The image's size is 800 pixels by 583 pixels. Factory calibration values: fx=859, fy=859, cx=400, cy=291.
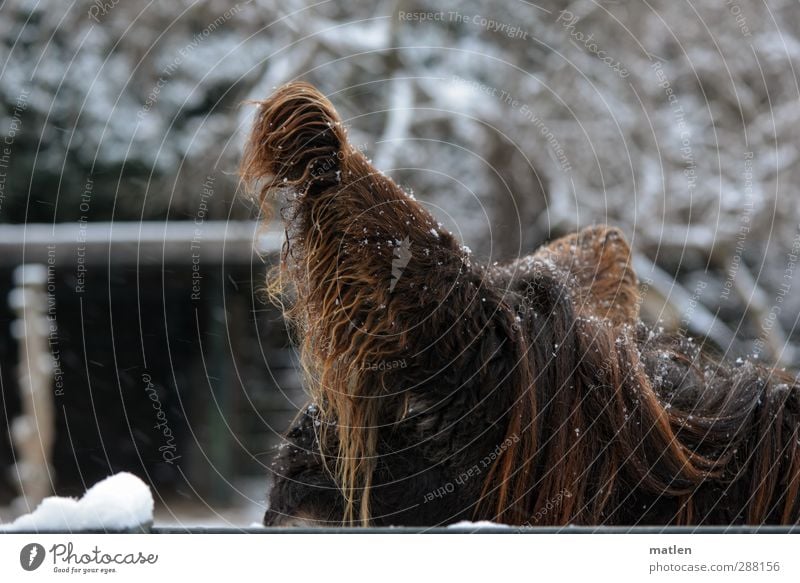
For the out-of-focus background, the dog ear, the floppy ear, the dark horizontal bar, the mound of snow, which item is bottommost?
the dark horizontal bar

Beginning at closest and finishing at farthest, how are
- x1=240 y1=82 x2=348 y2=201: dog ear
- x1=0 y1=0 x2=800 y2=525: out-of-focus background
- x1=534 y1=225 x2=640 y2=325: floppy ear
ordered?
x1=240 y1=82 x2=348 y2=201: dog ear
x1=534 y1=225 x2=640 y2=325: floppy ear
x1=0 y1=0 x2=800 y2=525: out-of-focus background

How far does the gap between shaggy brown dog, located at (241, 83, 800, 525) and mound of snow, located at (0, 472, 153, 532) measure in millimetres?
198

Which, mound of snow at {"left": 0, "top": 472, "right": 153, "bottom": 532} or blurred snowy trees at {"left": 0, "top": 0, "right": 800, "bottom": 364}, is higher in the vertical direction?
blurred snowy trees at {"left": 0, "top": 0, "right": 800, "bottom": 364}

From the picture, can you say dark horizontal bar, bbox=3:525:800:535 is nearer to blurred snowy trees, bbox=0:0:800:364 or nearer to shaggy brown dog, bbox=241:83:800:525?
shaggy brown dog, bbox=241:83:800:525

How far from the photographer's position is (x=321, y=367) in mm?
1188

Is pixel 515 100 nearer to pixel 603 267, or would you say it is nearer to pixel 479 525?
pixel 603 267

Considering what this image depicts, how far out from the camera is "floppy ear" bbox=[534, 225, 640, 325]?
5.99ft

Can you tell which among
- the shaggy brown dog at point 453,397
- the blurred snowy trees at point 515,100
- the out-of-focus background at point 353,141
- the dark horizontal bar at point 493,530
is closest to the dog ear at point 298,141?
the shaggy brown dog at point 453,397

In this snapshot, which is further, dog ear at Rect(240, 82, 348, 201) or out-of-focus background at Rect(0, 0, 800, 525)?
out-of-focus background at Rect(0, 0, 800, 525)

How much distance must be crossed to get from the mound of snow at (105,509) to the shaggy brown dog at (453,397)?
20 centimetres

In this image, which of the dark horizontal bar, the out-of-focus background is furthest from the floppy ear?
the out-of-focus background

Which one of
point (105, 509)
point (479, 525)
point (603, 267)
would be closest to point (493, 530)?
point (479, 525)

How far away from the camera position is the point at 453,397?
1.21 m
